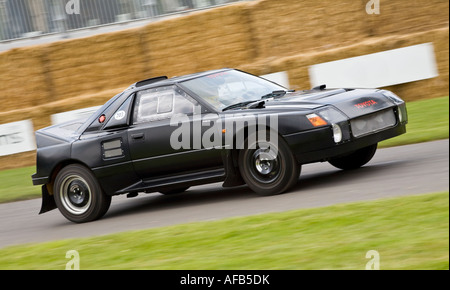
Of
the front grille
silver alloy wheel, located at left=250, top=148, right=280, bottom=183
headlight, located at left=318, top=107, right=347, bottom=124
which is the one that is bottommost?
silver alloy wheel, located at left=250, top=148, right=280, bottom=183

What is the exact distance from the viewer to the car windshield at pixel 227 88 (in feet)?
28.5

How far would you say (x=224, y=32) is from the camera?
1549 cm

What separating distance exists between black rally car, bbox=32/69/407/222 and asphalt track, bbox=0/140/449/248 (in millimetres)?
280

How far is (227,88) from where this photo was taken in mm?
8906

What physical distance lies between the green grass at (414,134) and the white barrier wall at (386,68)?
0.54m

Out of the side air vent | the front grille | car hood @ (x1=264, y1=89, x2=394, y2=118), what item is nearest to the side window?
the side air vent

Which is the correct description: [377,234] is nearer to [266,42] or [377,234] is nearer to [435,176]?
[435,176]

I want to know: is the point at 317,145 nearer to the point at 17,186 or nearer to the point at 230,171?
the point at 230,171

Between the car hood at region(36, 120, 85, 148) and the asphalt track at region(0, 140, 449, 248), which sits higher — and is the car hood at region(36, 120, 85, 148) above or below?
above

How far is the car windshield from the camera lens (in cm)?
869

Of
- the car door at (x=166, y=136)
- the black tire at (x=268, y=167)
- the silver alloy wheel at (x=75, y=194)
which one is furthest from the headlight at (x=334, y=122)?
the silver alloy wheel at (x=75, y=194)

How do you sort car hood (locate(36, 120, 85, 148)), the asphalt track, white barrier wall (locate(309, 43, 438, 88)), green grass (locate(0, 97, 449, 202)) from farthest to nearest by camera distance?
white barrier wall (locate(309, 43, 438, 88)), green grass (locate(0, 97, 449, 202)), car hood (locate(36, 120, 85, 148)), the asphalt track

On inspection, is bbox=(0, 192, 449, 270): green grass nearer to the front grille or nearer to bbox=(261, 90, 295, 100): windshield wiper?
the front grille

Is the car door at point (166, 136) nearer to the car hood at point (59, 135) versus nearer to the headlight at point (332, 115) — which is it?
the car hood at point (59, 135)
